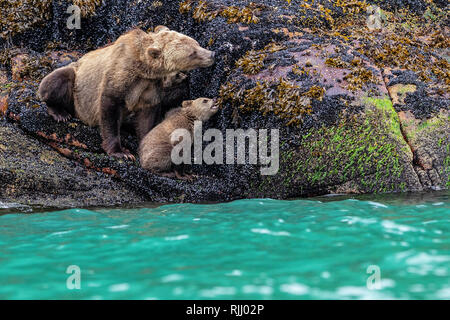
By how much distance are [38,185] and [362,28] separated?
5.64 meters

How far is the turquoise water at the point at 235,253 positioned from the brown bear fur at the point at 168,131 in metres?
1.34

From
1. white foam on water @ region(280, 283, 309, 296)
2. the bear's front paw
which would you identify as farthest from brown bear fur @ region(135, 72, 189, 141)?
white foam on water @ region(280, 283, 309, 296)

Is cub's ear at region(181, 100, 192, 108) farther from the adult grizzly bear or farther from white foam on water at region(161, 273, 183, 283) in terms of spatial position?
white foam on water at region(161, 273, 183, 283)

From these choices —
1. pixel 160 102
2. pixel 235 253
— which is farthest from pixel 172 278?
pixel 160 102

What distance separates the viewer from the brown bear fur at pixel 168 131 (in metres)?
6.80

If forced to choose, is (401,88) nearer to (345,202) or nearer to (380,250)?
(345,202)

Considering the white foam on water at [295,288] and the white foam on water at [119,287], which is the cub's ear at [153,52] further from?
the white foam on water at [295,288]

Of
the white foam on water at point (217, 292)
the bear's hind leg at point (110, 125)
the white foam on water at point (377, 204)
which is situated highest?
the bear's hind leg at point (110, 125)

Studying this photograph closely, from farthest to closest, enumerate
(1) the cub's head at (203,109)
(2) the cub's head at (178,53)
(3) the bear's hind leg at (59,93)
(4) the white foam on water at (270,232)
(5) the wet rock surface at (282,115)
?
(3) the bear's hind leg at (59,93) → (1) the cub's head at (203,109) → (2) the cub's head at (178,53) → (5) the wet rock surface at (282,115) → (4) the white foam on water at (270,232)

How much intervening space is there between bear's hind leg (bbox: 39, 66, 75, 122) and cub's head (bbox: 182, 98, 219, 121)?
1.88m

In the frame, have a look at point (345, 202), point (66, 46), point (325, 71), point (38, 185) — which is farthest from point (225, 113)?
point (66, 46)

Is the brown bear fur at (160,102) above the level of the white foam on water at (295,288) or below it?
above

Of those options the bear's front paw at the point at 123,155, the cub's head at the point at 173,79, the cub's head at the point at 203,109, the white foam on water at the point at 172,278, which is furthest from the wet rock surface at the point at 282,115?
the white foam on water at the point at 172,278

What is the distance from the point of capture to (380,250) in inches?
152
